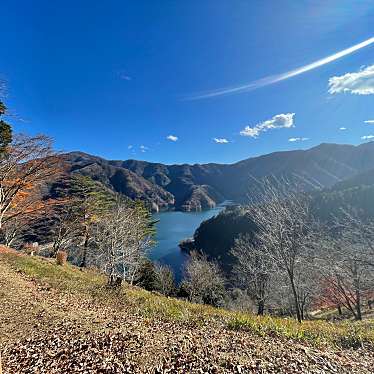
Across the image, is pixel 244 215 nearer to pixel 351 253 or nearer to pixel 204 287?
pixel 204 287

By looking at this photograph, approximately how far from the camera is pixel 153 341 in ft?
21.5

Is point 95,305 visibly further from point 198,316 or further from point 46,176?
point 46,176

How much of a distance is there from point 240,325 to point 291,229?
415 centimetres

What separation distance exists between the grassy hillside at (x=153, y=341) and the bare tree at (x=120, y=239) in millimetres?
5388

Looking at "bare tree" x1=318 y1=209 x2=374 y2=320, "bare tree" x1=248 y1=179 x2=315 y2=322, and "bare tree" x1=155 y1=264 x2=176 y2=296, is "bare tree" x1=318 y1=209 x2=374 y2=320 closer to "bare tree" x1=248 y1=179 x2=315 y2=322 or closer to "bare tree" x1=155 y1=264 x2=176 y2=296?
"bare tree" x1=248 y1=179 x2=315 y2=322

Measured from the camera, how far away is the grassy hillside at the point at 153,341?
5.50m

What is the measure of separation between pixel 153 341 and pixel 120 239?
1704 centimetres

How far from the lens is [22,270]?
13.7m

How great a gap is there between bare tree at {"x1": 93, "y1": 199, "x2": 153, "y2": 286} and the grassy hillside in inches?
212

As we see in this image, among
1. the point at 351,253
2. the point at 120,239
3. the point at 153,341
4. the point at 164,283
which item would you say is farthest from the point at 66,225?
the point at 351,253

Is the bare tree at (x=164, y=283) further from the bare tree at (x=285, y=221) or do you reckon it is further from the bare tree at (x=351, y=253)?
the bare tree at (x=285, y=221)

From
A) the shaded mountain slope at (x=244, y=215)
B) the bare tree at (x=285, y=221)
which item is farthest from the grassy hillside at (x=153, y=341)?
A: the shaded mountain slope at (x=244, y=215)

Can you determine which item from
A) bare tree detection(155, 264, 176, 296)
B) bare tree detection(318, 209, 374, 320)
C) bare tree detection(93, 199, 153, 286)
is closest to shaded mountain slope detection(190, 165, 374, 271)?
bare tree detection(155, 264, 176, 296)

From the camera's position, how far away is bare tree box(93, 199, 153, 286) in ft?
66.2
